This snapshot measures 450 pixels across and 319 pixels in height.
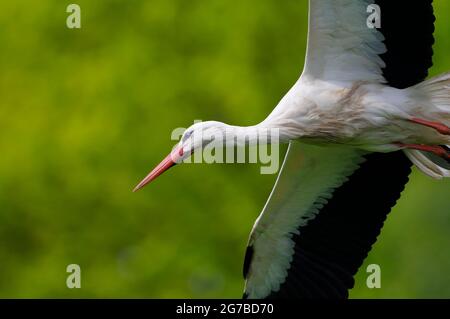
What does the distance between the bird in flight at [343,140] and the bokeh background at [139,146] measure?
602 centimetres

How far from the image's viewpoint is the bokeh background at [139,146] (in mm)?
17016

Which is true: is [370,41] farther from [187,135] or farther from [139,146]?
[139,146]

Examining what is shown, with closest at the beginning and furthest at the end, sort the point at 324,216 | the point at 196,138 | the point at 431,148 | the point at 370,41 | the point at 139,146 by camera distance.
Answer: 1. the point at 196,138
2. the point at 370,41
3. the point at 431,148
4. the point at 324,216
5. the point at 139,146

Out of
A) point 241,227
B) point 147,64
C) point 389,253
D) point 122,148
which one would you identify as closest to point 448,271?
point 389,253

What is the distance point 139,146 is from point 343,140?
9184 millimetres

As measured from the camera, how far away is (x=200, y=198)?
17969 millimetres

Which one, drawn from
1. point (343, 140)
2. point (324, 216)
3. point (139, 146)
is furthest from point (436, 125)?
point (139, 146)

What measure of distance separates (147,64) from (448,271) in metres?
6.27

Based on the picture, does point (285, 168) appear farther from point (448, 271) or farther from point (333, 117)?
point (448, 271)

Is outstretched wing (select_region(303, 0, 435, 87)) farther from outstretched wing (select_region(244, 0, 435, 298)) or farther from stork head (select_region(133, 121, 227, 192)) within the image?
stork head (select_region(133, 121, 227, 192))

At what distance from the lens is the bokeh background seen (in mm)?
17016

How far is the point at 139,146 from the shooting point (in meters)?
17.9

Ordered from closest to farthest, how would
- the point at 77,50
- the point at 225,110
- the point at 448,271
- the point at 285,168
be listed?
the point at 285,168, the point at 448,271, the point at 225,110, the point at 77,50

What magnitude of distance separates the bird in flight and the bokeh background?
6016 mm
